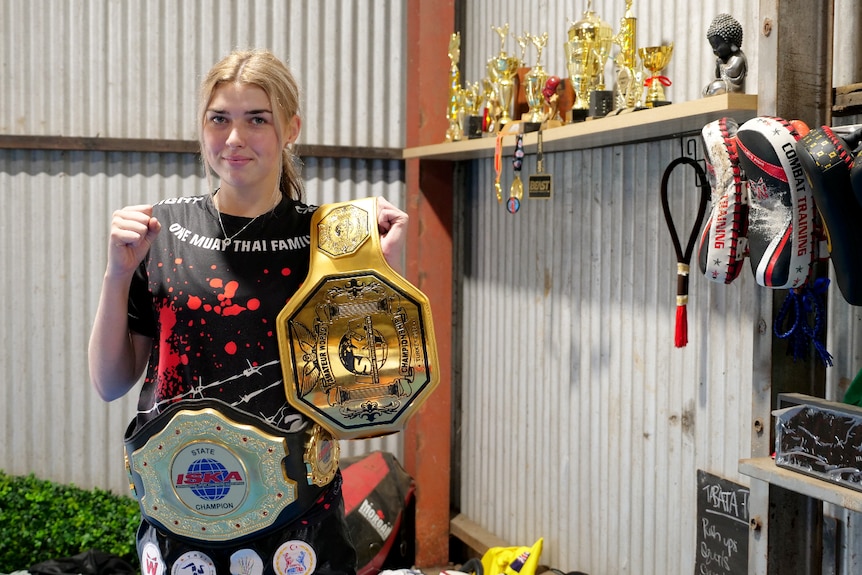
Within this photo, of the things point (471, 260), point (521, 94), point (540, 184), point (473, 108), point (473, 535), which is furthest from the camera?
point (471, 260)

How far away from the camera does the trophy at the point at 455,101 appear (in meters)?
3.72

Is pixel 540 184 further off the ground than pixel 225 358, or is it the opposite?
pixel 540 184

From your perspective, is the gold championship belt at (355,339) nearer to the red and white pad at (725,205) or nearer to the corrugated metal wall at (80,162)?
the red and white pad at (725,205)

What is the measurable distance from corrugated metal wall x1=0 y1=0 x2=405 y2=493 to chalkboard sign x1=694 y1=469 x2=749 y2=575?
2.42 meters

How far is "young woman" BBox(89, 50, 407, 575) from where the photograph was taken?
65.3 inches

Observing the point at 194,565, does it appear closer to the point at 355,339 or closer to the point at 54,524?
the point at 355,339

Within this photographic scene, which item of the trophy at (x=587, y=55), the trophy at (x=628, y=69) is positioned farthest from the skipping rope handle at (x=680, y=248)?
the trophy at (x=587, y=55)

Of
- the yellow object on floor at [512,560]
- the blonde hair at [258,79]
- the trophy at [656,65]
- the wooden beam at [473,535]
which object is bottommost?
the wooden beam at [473,535]

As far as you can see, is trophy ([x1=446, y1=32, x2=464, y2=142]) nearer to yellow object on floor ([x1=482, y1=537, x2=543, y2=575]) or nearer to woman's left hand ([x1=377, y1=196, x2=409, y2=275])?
yellow object on floor ([x1=482, y1=537, x2=543, y2=575])

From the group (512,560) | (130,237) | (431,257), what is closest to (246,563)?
Result: (130,237)

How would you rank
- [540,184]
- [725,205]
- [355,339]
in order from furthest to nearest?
[540,184]
[725,205]
[355,339]

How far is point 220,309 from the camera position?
66.2 inches

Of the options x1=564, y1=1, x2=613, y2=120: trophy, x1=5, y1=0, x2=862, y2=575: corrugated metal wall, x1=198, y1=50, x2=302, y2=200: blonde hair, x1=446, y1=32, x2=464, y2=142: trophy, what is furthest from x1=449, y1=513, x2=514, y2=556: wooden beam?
x1=198, y1=50, x2=302, y2=200: blonde hair

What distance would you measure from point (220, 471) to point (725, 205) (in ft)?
3.91
